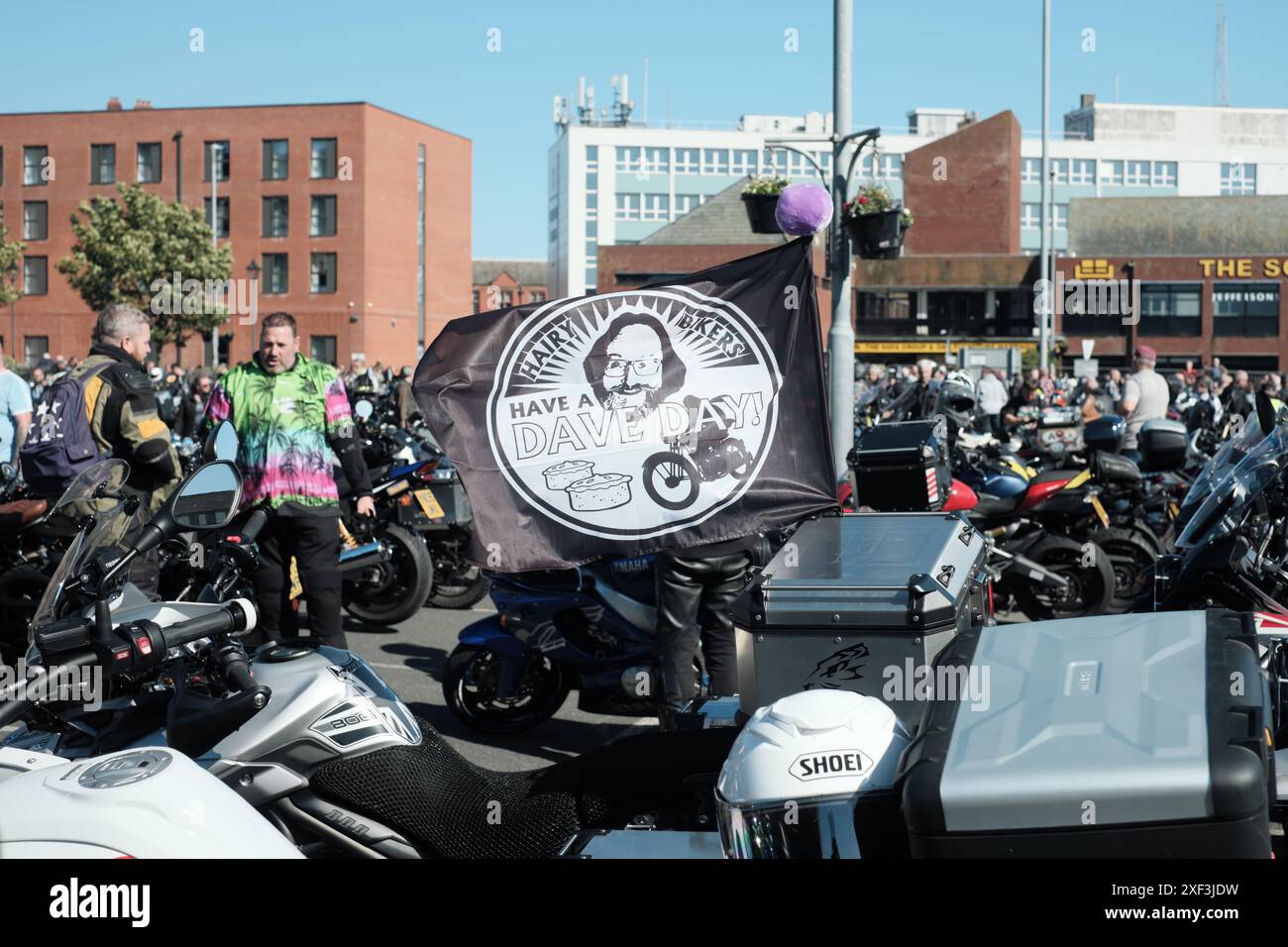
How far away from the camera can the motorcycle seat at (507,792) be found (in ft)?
9.09

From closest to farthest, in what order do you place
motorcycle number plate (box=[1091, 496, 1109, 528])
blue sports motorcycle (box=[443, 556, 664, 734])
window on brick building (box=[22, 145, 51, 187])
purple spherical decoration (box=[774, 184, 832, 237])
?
purple spherical decoration (box=[774, 184, 832, 237])
blue sports motorcycle (box=[443, 556, 664, 734])
motorcycle number plate (box=[1091, 496, 1109, 528])
window on brick building (box=[22, 145, 51, 187])

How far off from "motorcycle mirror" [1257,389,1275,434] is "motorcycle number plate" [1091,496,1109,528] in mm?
3713

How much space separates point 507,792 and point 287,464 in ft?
11.3

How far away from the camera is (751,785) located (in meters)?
2.25

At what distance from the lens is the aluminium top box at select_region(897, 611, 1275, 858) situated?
1899 millimetres

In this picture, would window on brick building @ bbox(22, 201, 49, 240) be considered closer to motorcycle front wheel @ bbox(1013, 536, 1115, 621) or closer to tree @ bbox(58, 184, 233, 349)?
tree @ bbox(58, 184, 233, 349)

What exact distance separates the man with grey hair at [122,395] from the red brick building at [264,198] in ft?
182

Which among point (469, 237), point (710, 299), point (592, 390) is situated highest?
point (469, 237)

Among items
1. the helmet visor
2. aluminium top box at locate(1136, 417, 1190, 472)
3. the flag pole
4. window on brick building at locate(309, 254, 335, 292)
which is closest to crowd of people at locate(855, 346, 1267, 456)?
aluminium top box at locate(1136, 417, 1190, 472)
